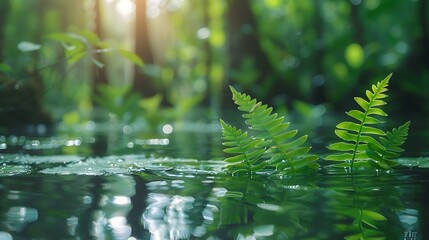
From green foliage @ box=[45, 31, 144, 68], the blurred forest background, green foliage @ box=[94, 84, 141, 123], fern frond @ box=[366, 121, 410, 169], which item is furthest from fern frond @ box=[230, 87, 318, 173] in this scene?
the blurred forest background

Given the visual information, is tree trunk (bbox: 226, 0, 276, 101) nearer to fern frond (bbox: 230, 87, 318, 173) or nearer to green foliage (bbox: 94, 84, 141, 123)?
green foliage (bbox: 94, 84, 141, 123)

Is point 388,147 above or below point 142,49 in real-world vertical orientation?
below

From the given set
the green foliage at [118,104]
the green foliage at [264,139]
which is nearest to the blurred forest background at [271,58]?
the green foliage at [118,104]

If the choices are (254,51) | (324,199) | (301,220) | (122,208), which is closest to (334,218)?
(301,220)

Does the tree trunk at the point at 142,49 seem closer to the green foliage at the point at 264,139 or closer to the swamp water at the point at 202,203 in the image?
the swamp water at the point at 202,203

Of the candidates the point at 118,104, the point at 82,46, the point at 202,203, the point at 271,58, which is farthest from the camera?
the point at 271,58

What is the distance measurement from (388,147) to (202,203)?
0.71 metres

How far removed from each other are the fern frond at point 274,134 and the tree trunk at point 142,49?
782 cm

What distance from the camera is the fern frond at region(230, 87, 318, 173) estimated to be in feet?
5.69

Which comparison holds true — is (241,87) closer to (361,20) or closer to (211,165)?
(361,20)

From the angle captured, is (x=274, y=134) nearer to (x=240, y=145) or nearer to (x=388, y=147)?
(x=240, y=145)

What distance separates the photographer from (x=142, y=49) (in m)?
10.1

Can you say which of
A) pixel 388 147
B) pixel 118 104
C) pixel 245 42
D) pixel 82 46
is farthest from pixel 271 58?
pixel 388 147

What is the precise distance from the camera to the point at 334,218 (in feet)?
4.05
